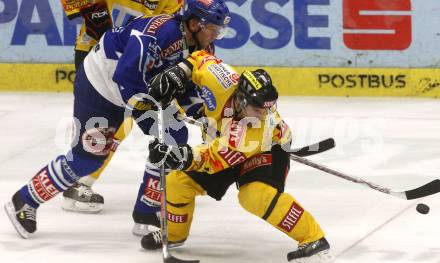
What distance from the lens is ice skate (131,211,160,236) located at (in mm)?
5312

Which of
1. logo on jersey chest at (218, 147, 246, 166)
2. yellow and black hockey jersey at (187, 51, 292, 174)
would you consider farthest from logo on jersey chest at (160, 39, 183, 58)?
logo on jersey chest at (218, 147, 246, 166)

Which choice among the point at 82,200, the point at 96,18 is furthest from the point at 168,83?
the point at 96,18

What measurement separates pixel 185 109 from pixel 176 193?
63 cm

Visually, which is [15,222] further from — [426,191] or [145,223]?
[426,191]

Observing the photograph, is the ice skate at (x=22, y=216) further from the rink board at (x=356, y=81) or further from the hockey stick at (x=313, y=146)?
the rink board at (x=356, y=81)

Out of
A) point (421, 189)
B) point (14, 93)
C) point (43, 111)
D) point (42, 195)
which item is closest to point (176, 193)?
point (42, 195)

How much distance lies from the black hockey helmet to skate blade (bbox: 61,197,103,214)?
1.33 metres

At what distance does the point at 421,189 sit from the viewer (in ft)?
17.0

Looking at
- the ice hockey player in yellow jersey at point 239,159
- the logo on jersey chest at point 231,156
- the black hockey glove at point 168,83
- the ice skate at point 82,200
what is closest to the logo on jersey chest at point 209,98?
the ice hockey player in yellow jersey at point 239,159

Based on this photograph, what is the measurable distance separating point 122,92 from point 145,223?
60 centimetres

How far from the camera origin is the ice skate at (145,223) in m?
5.31

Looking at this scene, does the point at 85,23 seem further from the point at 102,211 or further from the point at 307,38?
the point at 307,38

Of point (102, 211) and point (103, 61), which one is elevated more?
point (103, 61)

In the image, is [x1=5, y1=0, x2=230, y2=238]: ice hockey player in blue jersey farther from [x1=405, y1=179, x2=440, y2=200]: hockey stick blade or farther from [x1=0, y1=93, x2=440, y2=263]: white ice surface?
[x1=405, y1=179, x2=440, y2=200]: hockey stick blade
